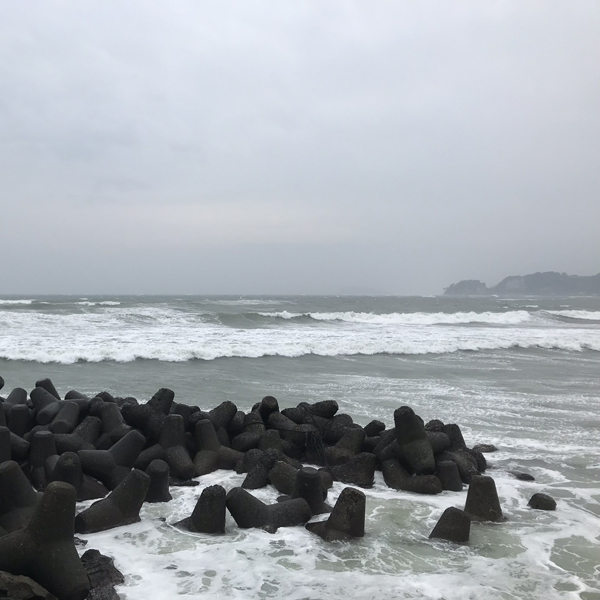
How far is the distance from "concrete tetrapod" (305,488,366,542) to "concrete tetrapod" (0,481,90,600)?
1.86m

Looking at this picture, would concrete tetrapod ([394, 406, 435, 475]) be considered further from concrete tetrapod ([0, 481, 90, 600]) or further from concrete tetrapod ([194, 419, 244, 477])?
concrete tetrapod ([0, 481, 90, 600])

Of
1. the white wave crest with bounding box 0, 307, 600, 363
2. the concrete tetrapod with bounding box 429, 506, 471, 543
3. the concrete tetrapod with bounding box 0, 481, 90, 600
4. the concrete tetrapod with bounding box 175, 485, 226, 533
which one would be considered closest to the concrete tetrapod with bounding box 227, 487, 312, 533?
the concrete tetrapod with bounding box 175, 485, 226, 533

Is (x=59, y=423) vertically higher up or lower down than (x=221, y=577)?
higher up

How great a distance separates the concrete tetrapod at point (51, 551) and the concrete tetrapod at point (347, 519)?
1.86m

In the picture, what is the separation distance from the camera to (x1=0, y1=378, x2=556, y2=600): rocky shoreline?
Result: 10.9ft

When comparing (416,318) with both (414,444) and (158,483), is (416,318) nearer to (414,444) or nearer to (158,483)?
(414,444)

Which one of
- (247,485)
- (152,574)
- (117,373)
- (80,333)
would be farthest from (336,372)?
(80,333)

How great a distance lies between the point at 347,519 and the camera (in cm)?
423

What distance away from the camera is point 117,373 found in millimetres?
13625

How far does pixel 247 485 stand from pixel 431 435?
85.9 inches

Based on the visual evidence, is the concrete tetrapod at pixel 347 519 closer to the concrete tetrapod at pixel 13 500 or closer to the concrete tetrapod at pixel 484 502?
the concrete tetrapod at pixel 484 502

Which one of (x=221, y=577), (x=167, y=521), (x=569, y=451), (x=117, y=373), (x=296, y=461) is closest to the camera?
(x=221, y=577)

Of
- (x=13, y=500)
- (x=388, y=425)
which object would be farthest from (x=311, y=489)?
(x=388, y=425)

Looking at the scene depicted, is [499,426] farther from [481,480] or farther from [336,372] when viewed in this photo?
[336,372]
